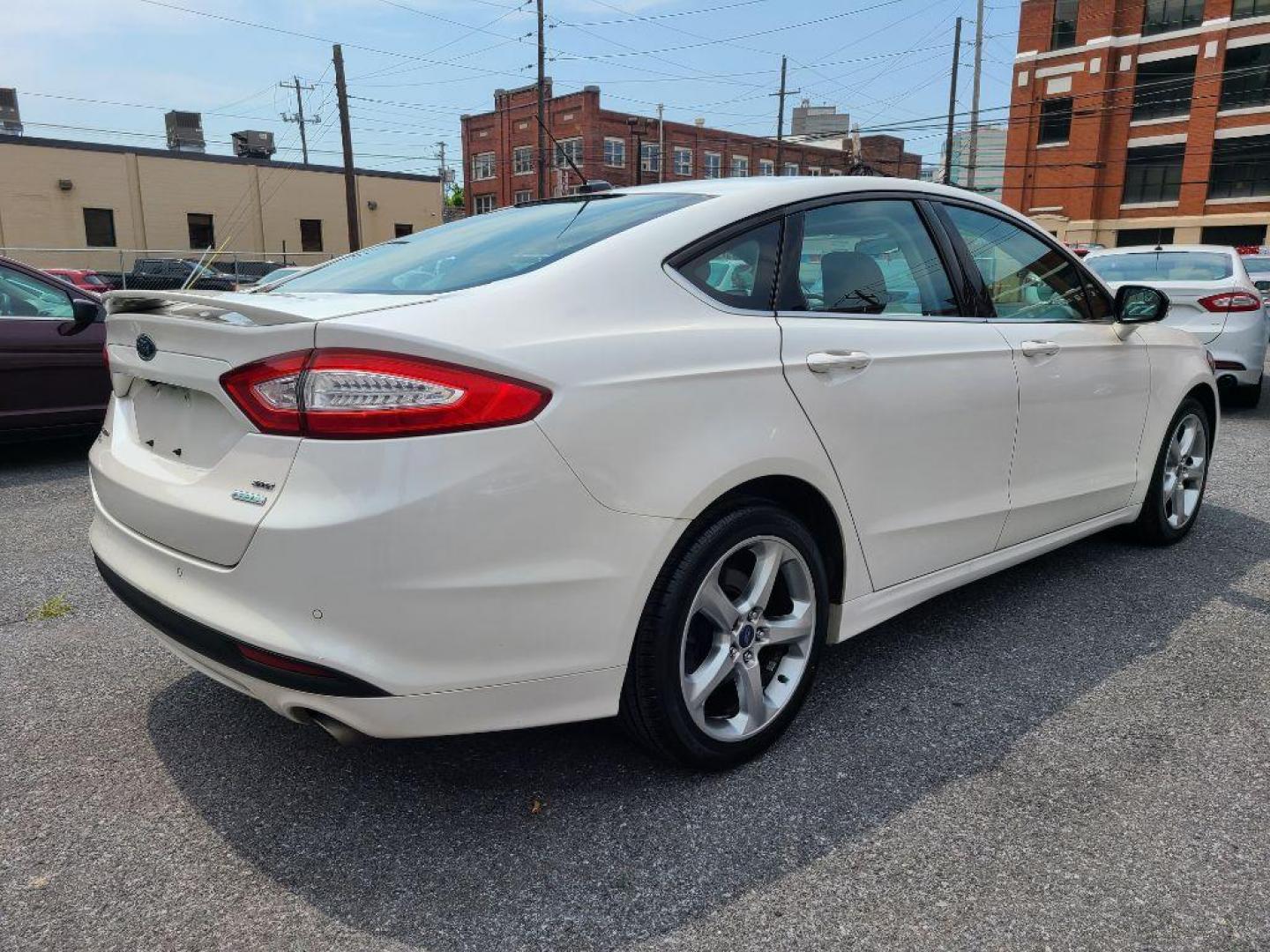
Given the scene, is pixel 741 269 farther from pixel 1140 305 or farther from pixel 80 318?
pixel 80 318

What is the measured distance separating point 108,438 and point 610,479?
1583 millimetres

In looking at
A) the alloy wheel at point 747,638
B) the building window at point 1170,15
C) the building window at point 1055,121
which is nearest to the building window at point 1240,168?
the building window at point 1170,15

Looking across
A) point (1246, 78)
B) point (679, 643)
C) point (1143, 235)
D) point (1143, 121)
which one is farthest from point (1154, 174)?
point (679, 643)

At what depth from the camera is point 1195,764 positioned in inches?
105

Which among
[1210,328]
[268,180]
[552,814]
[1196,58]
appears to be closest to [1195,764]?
[552,814]

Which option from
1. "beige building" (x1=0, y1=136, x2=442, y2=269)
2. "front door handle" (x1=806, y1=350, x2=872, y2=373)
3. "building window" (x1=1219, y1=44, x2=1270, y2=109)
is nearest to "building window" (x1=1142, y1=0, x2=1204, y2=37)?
"building window" (x1=1219, y1=44, x2=1270, y2=109)

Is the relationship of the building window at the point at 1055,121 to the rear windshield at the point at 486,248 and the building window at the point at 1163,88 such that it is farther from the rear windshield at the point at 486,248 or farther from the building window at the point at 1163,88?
the rear windshield at the point at 486,248

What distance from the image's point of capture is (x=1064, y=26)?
1885 inches

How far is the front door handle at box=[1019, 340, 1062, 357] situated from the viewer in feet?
11.2

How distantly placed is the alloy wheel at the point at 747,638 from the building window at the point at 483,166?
63706 mm

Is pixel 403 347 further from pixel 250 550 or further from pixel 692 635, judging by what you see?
pixel 692 635

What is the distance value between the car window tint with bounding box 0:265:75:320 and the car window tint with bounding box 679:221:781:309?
5847 mm

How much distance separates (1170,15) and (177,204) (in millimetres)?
45901

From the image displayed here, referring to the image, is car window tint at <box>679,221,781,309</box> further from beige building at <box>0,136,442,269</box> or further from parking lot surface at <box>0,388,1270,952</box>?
beige building at <box>0,136,442,269</box>
